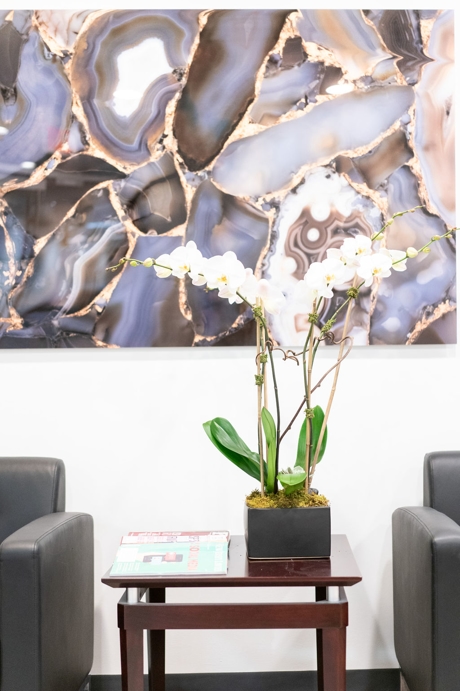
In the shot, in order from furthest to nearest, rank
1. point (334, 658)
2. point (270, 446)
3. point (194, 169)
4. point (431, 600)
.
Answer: point (194, 169), point (270, 446), point (431, 600), point (334, 658)

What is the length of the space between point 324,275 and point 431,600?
0.85 m

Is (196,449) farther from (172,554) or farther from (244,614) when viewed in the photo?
(244,614)

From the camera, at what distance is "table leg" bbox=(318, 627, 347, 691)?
1.58 m

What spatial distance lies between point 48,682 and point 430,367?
152 cm

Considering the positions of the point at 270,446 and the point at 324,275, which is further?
the point at 270,446

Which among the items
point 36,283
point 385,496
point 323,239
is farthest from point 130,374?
point 385,496

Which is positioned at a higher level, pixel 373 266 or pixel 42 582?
→ pixel 373 266

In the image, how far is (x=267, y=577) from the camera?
161cm

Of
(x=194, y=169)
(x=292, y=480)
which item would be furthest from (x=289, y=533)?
(x=194, y=169)

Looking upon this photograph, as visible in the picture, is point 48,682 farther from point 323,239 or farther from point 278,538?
point 323,239

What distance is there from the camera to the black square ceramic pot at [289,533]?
172cm

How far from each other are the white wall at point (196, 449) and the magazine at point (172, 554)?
0.42m

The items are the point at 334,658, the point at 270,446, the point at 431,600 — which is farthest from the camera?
the point at 270,446
